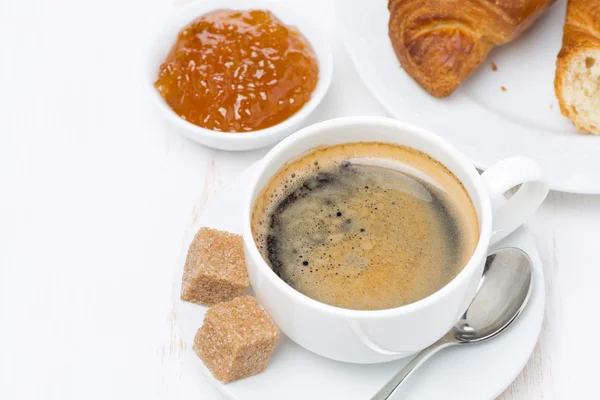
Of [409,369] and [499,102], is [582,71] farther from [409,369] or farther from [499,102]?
[409,369]

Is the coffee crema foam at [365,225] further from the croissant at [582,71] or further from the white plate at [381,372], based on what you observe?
the croissant at [582,71]

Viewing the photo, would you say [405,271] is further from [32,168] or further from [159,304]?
[32,168]

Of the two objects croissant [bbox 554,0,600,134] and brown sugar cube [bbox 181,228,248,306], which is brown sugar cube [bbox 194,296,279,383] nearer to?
→ brown sugar cube [bbox 181,228,248,306]

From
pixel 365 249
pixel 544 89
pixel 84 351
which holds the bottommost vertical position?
pixel 84 351

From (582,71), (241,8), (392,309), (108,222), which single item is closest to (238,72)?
(241,8)

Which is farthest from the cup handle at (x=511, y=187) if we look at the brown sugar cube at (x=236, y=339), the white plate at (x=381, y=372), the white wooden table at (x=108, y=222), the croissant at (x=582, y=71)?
the croissant at (x=582, y=71)

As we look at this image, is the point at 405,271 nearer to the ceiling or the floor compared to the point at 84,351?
nearer to the ceiling

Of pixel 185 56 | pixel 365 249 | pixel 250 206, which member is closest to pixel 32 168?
pixel 185 56
